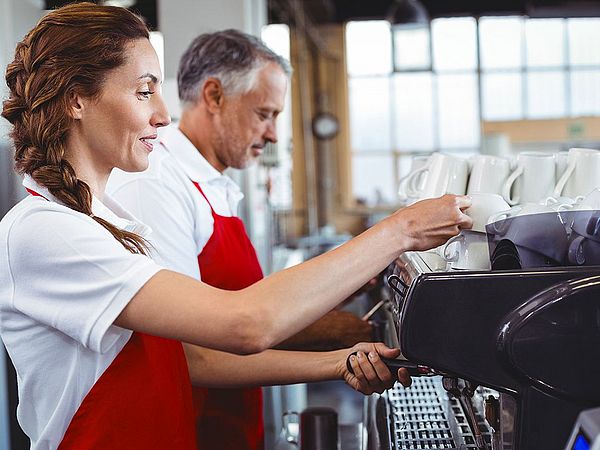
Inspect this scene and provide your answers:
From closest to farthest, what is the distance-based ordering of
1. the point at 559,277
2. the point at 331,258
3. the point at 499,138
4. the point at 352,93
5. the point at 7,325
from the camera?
the point at 559,277 → the point at 331,258 → the point at 7,325 → the point at 499,138 → the point at 352,93

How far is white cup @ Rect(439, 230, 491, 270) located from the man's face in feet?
3.20

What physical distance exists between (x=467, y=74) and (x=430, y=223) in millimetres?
9610

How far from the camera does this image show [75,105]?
1200 millimetres

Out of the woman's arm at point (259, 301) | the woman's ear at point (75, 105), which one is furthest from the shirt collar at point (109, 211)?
the woman's arm at point (259, 301)

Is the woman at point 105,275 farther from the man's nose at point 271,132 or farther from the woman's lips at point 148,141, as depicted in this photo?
the man's nose at point 271,132

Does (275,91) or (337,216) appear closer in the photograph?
(275,91)

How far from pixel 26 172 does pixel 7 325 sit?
0.22m

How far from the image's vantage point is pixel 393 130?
34.9 feet

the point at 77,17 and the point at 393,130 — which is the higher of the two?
the point at 77,17

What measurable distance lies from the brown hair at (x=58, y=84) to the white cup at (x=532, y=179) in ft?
2.06

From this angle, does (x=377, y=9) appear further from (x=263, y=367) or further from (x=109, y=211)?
(x=109, y=211)

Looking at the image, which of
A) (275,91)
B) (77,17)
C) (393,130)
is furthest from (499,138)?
(77,17)

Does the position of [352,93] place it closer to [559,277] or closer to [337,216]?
[337,216]

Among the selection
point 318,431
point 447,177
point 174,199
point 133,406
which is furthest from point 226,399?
point 447,177
